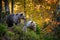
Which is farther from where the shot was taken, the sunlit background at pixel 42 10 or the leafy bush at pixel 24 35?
the sunlit background at pixel 42 10

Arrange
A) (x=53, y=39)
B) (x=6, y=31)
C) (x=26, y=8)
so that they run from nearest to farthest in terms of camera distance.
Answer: (x=6, y=31) → (x=53, y=39) → (x=26, y=8)

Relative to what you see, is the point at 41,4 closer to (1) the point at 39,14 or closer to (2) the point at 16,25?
(1) the point at 39,14

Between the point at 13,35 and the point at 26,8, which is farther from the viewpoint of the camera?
the point at 26,8

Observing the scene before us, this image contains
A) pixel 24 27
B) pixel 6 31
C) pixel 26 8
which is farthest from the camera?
pixel 26 8

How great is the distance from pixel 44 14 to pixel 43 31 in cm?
96

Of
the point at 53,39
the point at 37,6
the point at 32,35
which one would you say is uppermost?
the point at 37,6

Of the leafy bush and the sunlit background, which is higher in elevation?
the sunlit background

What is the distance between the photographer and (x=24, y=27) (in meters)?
9.88

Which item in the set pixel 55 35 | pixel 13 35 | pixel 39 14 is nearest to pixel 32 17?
pixel 39 14

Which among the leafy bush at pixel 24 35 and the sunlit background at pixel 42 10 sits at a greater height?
the sunlit background at pixel 42 10

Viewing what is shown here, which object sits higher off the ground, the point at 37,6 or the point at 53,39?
the point at 37,6

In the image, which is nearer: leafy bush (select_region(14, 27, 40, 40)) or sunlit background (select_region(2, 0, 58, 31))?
leafy bush (select_region(14, 27, 40, 40))

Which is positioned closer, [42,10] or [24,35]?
[24,35]

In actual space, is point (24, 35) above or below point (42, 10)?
below
